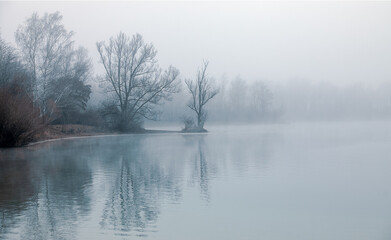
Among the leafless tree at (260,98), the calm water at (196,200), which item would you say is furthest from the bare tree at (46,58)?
the leafless tree at (260,98)

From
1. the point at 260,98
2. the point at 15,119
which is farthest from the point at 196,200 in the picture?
the point at 260,98

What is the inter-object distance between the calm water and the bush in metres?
7.00

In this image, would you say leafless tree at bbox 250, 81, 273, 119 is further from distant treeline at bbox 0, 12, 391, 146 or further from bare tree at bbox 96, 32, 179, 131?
bare tree at bbox 96, 32, 179, 131

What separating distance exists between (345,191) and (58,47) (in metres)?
30.6

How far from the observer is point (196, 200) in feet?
32.3

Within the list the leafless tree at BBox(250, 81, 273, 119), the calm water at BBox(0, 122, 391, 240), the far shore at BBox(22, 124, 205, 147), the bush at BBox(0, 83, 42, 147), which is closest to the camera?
the calm water at BBox(0, 122, 391, 240)

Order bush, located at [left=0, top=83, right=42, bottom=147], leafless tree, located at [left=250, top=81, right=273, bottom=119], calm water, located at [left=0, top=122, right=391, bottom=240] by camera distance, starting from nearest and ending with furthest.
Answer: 1. calm water, located at [left=0, top=122, right=391, bottom=240]
2. bush, located at [left=0, top=83, right=42, bottom=147]
3. leafless tree, located at [left=250, top=81, right=273, bottom=119]

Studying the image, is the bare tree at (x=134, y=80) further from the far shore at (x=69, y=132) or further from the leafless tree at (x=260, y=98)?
the leafless tree at (x=260, y=98)

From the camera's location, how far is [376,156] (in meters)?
19.2

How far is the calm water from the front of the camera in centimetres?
740

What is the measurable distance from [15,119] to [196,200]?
16558mm

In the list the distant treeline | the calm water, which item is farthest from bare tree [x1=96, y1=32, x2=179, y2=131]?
the calm water

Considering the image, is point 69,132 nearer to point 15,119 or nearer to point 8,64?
point 8,64

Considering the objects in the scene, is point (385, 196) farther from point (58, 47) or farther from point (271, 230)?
point (58, 47)
